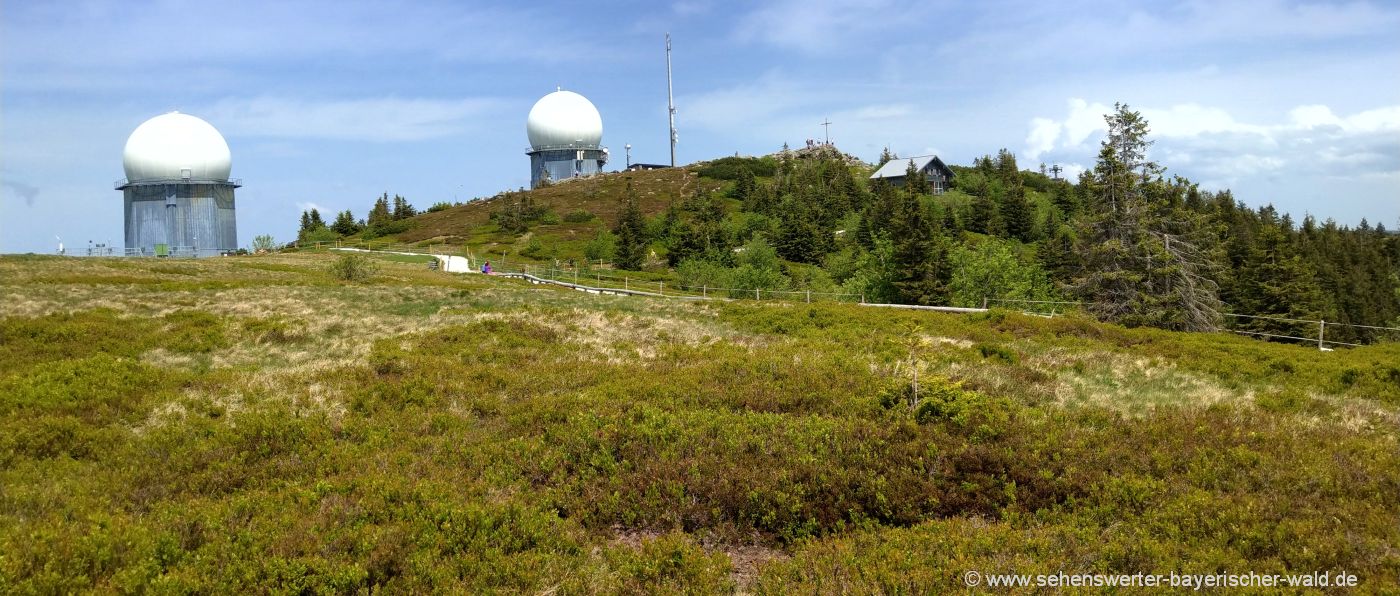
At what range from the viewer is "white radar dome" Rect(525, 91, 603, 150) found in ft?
370

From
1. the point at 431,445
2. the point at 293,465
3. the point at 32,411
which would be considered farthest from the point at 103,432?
the point at 431,445

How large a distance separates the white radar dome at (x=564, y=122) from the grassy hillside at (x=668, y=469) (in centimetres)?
10017

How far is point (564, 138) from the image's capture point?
115 m

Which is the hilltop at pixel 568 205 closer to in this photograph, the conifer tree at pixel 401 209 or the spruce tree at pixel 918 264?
the conifer tree at pixel 401 209

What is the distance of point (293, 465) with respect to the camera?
9219mm

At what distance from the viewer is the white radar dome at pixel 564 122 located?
11281 cm

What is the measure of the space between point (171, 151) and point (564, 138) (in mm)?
53695

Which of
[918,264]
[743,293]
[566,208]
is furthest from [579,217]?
[918,264]

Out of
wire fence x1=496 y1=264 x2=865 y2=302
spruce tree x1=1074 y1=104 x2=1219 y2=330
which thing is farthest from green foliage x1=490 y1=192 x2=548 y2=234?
spruce tree x1=1074 y1=104 x2=1219 y2=330

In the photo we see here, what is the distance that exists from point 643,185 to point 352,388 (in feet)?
366

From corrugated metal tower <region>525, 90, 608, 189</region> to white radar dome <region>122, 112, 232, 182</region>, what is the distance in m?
48.0

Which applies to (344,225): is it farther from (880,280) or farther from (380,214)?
(880,280)

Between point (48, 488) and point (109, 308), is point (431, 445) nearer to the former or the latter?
point (48, 488)

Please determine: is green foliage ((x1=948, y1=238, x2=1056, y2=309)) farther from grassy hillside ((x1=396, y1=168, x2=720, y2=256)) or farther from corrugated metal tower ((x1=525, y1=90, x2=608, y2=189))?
corrugated metal tower ((x1=525, y1=90, x2=608, y2=189))
